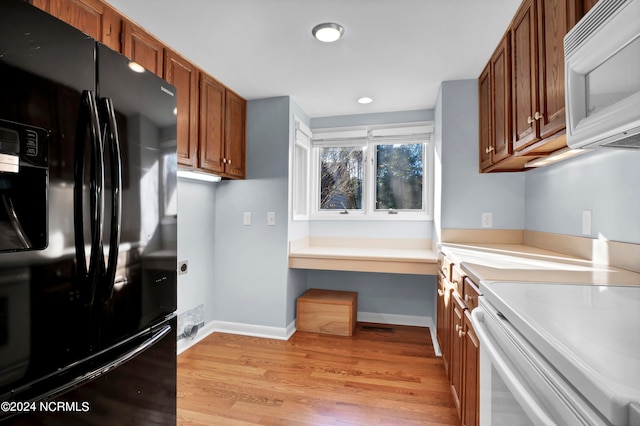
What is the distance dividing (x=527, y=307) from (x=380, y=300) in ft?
8.91

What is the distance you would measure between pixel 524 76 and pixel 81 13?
7.25 feet

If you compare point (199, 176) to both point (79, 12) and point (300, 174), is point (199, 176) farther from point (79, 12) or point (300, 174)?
point (79, 12)

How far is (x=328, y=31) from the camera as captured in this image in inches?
74.3

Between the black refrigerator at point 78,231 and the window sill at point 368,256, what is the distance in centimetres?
171

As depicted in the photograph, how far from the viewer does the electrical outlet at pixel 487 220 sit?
2.62 m

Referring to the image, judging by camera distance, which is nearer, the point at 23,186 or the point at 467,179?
the point at 23,186

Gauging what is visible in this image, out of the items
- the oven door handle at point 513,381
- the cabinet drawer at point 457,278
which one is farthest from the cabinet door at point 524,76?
the oven door handle at point 513,381

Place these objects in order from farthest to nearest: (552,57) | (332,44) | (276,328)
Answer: (276,328), (332,44), (552,57)

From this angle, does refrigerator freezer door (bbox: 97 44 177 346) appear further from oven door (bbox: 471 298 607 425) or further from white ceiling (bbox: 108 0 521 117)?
oven door (bbox: 471 298 607 425)

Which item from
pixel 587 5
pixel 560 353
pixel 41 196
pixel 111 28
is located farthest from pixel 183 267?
pixel 587 5

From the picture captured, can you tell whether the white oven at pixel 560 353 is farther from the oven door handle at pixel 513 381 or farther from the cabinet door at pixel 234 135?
the cabinet door at pixel 234 135

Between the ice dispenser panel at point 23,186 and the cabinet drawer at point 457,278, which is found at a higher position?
the ice dispenser panel at point 23,186

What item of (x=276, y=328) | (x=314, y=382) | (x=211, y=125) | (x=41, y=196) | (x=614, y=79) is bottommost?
(x=314, y=382)

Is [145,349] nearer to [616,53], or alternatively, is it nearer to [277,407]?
[277,407]
